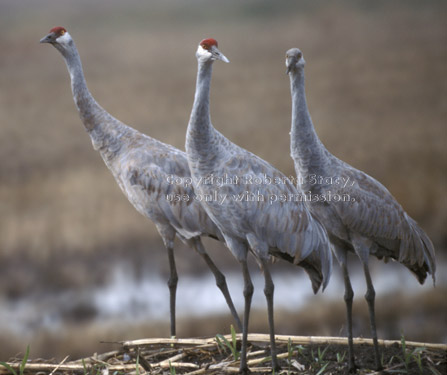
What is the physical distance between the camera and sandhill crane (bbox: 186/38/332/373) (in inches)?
102

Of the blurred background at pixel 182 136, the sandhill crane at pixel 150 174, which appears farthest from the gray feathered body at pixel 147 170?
the blurred background at pixel 182 136

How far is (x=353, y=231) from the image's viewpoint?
2781 millimetres

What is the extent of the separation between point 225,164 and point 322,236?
0.64 meters

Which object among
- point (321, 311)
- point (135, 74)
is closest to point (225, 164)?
point (321, 311)

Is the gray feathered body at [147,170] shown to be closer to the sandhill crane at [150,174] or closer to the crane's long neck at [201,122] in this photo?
the sandhill crane at [150,174]

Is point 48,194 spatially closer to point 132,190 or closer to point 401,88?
point 132,190

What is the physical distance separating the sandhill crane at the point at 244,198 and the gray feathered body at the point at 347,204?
0.38 ft

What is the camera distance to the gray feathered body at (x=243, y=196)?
8.55 ft

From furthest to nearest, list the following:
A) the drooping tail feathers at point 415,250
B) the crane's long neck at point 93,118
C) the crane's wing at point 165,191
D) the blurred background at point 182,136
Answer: the blurred background at point 182,136
the crane's long neck at point 93,118
the crane's wing at point 165,191
the drooping tail feathers at point 415,250

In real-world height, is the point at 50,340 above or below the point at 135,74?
below

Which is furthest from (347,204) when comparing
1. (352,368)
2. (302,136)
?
(352,368)

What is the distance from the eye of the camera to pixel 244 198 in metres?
2.66

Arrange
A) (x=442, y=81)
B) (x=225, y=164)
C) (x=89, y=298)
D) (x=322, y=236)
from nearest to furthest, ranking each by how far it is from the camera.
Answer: (x=225, y=164)
(x=322, y=236)
(x=89, y=298)
(x=442, y=81)

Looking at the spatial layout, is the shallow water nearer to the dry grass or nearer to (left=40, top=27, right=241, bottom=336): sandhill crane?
(left=40, top=27, right=241, bottom=336): sandhill crane
